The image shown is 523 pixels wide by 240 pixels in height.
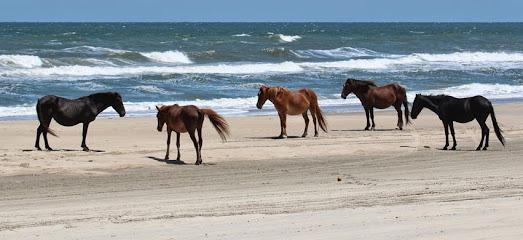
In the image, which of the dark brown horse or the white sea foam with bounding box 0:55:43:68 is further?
the white sea foam with bounding box 0:55:43:68

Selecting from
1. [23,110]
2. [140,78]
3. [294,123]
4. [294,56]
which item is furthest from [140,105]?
[294,56]

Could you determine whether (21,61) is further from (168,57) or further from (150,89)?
(150,89)

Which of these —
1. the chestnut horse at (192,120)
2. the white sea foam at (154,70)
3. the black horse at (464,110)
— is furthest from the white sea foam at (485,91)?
the chestnut horse at (192,120)

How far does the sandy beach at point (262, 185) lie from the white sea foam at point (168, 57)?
26596mm

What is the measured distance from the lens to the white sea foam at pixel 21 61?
38.1m

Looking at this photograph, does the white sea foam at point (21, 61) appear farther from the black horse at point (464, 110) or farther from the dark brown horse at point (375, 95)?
the black horse at point (464, 110)

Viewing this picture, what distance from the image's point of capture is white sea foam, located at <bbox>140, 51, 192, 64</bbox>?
45.7m

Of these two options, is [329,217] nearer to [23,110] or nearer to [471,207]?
[471,207]

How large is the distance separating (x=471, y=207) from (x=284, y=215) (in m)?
1.77

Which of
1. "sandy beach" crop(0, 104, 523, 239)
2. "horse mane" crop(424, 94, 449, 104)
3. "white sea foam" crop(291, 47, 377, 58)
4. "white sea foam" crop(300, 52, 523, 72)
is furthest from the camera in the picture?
"white sea foam" crop(291, 47, 377, 58)

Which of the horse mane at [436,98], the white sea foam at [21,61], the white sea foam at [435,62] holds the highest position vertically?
the horse mane at [436,98]

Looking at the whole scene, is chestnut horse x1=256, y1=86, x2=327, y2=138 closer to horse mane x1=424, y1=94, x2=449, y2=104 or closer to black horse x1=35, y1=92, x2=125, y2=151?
horse mane x1=424, y1=94, x2=449, y2=104

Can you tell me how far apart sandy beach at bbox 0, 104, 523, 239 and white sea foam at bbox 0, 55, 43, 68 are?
64.1 feet

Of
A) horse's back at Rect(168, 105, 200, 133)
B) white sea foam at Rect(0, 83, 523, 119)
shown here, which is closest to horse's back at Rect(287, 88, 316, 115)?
horse's back at Rect(168, 105, 200, 133)
